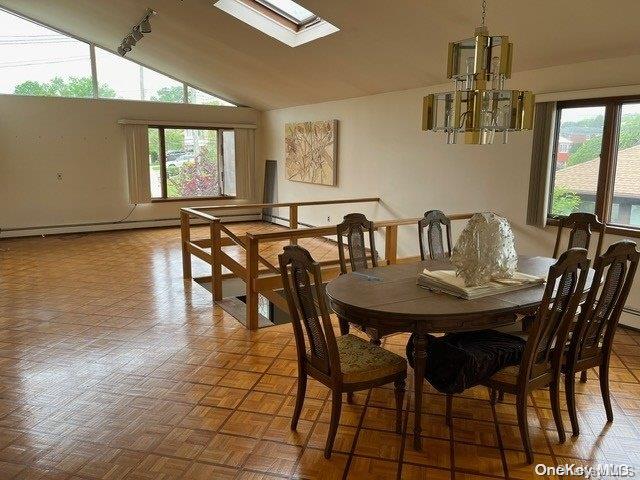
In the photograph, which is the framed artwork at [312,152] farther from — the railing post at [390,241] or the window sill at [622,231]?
the window sill at [622,231]

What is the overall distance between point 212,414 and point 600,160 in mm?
3609

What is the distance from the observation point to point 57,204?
7.81m

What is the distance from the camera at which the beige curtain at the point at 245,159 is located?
9.11 m

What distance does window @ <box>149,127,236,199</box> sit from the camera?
8.54m

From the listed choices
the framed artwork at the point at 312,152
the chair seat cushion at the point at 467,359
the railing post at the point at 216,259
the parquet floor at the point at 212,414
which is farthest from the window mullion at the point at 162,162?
the chair seat cushion at the point at 467,359

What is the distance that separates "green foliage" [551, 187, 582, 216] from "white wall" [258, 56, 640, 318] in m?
0.20

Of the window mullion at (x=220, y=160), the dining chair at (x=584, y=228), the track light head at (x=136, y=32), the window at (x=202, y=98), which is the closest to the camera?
the dining chair at (x=584, y=228)

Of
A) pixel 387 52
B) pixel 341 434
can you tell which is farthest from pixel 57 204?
pixel 341 434

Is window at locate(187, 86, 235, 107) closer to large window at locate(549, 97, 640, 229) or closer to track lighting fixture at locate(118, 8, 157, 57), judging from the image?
track lighting fixture at locate(118, 8, 157, 57)

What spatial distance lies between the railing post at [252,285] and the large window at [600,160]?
2.77 metres

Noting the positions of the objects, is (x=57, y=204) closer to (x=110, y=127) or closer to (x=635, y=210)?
(x=110, y=127)

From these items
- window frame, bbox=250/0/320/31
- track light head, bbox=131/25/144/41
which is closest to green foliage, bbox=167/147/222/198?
track light head, bbox=131/25/144/41

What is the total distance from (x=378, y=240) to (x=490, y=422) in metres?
4.14

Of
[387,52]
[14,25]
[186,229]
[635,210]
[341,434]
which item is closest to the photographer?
[341,434]
